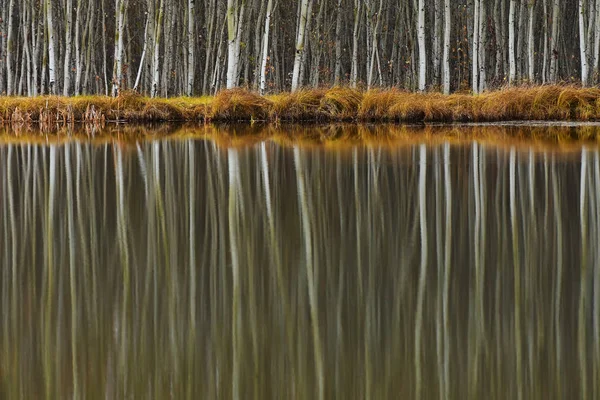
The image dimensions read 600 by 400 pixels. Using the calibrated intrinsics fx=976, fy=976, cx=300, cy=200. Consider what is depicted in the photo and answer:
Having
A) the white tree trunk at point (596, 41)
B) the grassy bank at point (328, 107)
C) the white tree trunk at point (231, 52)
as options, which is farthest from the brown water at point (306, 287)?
the white tree trunk at point (596, 41)

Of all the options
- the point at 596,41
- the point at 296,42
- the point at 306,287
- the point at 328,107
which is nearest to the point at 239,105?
the point at 328,107

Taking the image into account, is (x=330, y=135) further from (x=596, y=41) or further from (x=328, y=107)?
(x=596, y=41)

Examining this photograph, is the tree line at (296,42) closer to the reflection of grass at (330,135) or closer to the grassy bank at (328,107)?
the grassy bank at (328,107)

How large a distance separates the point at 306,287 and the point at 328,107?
22141 mm

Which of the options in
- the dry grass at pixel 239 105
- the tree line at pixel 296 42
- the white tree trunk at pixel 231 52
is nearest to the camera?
the dry grass at pixel 239 105

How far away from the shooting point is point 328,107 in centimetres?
2919

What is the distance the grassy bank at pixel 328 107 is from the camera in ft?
88.6

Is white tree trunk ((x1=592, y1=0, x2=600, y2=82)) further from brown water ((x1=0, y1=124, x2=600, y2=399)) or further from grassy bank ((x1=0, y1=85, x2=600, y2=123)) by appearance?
brown water ((x1=0, y1=124, x2=600, y2=399))

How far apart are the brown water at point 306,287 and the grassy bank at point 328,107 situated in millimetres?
13539

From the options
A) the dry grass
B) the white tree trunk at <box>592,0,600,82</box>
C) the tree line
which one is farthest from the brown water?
the white tree trunk at <box>592,0,600,82</box>

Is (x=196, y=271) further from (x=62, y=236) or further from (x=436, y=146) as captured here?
(x=436, y=146)

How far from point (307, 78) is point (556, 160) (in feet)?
110

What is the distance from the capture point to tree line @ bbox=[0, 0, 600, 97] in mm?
32969

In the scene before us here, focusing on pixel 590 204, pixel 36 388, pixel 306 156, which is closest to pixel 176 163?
pixel 306 156
